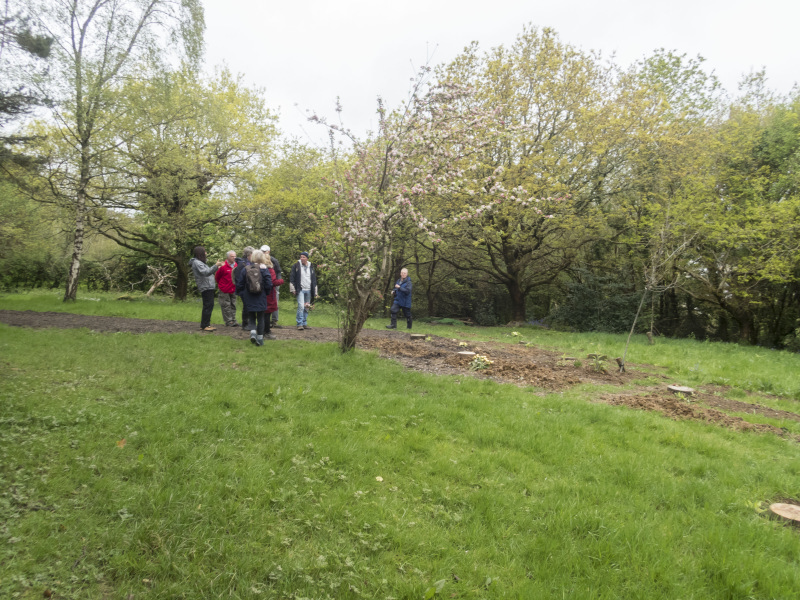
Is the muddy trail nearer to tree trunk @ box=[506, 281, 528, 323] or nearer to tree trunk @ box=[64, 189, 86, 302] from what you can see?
tree trunk @ box=[64, 189, 86, 302]

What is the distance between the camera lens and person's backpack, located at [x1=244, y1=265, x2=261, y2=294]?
26.6 ft

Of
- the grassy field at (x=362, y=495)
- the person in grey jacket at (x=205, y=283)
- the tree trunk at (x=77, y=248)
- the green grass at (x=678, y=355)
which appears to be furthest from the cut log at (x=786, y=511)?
the tree trunk at (x=77, y=248)

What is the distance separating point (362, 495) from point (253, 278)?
5.83 meters

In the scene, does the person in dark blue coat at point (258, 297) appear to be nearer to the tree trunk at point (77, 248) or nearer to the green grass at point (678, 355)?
the green grass at point (678, 355)

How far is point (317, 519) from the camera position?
119 inches

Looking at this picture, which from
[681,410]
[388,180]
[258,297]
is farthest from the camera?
[258,297]

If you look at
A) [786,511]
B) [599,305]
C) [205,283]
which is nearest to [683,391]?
[786,511]

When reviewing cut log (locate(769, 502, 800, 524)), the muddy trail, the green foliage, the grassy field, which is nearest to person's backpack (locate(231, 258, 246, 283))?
the muddy trail

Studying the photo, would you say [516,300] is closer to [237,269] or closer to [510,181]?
[510,181]

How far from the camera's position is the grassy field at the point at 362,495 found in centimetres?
255

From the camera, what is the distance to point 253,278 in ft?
26.8

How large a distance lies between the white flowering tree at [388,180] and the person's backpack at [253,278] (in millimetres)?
1348

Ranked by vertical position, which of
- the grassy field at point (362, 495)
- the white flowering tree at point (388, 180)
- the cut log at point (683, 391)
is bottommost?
the grassy field at point (362, 495)

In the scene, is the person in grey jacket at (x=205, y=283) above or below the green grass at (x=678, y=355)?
above
